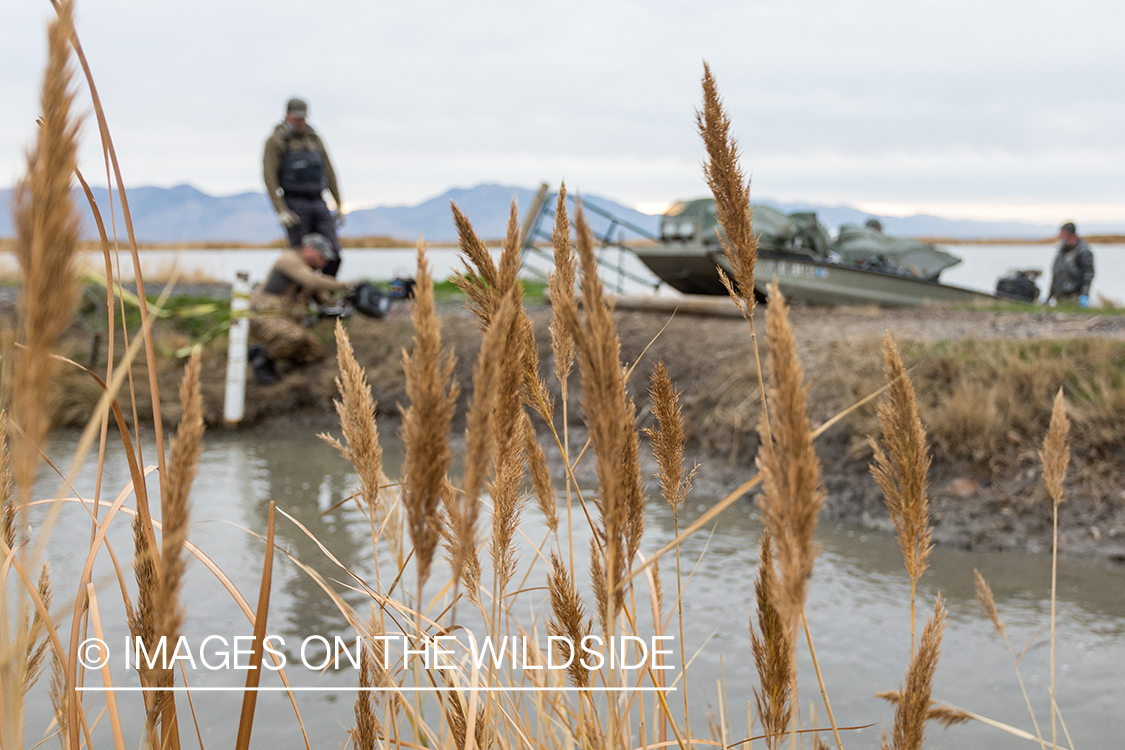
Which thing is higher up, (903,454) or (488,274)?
(488,274)

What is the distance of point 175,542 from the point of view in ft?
1.96

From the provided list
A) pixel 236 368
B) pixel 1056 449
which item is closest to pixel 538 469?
pixel 1056 449

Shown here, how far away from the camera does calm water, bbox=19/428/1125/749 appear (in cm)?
273

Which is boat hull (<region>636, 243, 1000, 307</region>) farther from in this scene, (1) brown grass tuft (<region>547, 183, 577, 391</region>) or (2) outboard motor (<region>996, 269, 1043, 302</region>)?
(1) brown grass tuft (<region>547, 183, 577, 391</region>)

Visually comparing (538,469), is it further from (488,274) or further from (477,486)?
(477,486)

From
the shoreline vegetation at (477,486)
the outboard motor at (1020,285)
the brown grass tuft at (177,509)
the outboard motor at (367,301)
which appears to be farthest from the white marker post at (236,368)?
the outboard motor at (1020,285)

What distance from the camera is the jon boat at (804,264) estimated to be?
10578 millimetres

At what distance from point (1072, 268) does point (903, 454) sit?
13.5 meters

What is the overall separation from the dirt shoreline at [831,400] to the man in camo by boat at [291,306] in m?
0.20

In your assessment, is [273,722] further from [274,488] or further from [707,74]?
[274,488]

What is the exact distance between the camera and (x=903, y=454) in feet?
3.22

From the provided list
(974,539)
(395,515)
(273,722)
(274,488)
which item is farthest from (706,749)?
(274,488)

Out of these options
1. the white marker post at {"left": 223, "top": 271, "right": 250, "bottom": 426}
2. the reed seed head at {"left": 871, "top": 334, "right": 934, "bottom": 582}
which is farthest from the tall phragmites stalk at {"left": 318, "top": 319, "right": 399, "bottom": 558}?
the white marker post at {"left": 223, "top": 271, "right": 250, "bottom": 426}

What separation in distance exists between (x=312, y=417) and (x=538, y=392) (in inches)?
276
